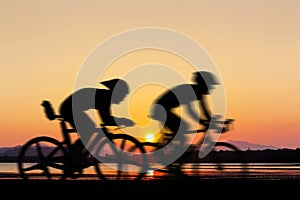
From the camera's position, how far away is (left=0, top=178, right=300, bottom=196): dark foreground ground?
486 inches

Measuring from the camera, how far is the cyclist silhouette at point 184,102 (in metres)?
13.8

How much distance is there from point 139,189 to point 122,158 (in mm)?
1572

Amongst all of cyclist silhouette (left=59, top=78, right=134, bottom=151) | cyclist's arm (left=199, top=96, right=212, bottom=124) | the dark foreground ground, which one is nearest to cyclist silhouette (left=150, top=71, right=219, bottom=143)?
cyclist's arm (left=199, top=96, right=212, bottom=124)

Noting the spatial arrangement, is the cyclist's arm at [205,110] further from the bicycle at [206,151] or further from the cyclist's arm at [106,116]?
the cyclist's arm at [106,116]

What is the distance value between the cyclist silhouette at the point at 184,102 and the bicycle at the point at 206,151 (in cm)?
18

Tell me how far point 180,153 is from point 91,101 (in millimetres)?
2249

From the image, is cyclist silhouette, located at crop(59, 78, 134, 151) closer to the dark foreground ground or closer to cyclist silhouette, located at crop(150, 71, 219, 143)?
cyclist silhouette, located at crop(150, 71, 219, 143)

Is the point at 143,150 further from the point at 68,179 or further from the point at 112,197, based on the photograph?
the point at 112,197

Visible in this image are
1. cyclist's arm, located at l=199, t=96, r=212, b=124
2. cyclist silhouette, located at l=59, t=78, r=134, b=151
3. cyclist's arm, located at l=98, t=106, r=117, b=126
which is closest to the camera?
cyclist's arm, located at l=199, t=96, r=212, b=124

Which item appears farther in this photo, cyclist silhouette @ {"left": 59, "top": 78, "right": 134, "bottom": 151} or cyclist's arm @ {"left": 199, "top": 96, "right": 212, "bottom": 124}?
cyclist silhouette @ {"left": 59, "top": 78, "right": 134, "bottom": 151}

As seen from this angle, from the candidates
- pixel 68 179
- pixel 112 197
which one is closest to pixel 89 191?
pixel 112 197

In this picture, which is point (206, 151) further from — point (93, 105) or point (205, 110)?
point (93, 105)

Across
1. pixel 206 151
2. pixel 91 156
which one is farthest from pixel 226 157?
pixel 91 156

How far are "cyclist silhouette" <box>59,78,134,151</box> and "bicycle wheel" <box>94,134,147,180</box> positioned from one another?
369mm
